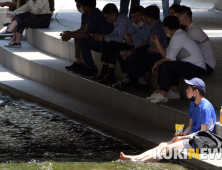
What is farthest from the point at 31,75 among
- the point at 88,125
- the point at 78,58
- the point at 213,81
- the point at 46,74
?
the point at 213,81

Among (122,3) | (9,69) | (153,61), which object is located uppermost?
(122,3)

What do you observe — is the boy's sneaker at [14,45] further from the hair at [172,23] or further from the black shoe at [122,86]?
the hair at [172,23]

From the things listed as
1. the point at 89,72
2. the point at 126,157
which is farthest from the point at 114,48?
the point at 126,157

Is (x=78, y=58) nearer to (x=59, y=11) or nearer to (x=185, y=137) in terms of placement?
(x=185, y=137)

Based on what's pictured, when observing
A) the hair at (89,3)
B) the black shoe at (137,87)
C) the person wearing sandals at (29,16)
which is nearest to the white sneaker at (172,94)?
the black shoe at (137,87)

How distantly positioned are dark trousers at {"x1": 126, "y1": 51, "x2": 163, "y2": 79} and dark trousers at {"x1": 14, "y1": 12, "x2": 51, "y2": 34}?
435 centimetres

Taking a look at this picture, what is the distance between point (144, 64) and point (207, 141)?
207cm

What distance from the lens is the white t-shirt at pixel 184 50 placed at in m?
5.56

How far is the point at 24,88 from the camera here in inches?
322

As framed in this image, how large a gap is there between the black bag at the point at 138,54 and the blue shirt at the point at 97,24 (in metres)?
1.09

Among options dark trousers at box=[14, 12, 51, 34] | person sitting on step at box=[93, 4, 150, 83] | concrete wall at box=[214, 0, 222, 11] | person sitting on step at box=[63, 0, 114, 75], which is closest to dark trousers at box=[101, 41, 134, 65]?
person sitting on step at box=[93, 4, 150, 83]

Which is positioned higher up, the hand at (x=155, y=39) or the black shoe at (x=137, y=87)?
the hand at (x=155, y=39)

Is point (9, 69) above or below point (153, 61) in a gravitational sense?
below

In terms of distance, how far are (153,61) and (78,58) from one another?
2.00 meters
